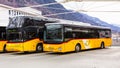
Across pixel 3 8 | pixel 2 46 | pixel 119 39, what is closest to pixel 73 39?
pixel 2 46

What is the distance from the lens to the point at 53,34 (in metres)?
21.9

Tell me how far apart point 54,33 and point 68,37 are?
1079 millimetres

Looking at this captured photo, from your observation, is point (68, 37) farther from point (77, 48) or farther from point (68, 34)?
point (77, 48)

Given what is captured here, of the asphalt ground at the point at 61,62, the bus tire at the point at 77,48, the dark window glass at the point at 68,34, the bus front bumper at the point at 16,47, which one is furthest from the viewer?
the bus tire at the point at 77,48

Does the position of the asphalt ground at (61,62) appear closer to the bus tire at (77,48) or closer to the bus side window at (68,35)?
the bus side window at (68,35)

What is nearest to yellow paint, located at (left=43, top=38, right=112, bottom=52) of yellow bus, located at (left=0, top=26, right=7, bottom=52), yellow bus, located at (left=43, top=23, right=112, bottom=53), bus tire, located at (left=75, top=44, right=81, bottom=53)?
yellow bus, located at (left=43, top=23, right=112, bottom=53)

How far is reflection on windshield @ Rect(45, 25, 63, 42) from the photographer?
21578mm

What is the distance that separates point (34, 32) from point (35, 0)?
Answer: 4792 centimetres

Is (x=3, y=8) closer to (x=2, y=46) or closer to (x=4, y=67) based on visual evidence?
(x=2, y=46)

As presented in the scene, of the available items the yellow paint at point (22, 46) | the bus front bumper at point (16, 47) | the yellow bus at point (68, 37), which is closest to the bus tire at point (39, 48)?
A: the yellow paint at point (22, 46)

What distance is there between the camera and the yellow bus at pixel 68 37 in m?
21.5

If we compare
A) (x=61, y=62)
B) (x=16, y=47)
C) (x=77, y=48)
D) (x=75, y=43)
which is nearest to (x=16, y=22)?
(x=16, y=47)

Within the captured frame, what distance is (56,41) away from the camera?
2158cm

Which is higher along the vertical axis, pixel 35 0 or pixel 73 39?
pixel 35 0
